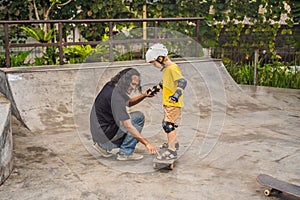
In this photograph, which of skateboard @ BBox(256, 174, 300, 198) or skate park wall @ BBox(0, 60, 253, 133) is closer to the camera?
skateboard @ BBox(256, 174, 300, 198)

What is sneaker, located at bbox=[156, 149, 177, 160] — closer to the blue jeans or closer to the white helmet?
the blue jeans

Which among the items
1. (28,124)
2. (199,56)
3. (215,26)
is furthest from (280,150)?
(215,26)

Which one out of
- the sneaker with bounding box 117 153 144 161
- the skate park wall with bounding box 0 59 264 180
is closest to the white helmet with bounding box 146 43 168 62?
the sneaker with bounding box 117 153 144 161

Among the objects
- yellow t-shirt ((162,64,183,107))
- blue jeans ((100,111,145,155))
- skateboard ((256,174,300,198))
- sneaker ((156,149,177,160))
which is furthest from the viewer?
blue jeans ((100,111,145,155))

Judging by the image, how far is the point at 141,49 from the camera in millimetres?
9688

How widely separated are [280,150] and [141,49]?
5167 mm

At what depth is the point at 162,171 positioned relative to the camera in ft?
14.6

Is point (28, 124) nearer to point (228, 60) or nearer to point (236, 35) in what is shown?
point (228, 60)

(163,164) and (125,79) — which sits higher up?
(125,79)

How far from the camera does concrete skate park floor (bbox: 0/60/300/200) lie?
3900mm

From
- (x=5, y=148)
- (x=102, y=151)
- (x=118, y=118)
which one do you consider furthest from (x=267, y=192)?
(x=5, y=148)

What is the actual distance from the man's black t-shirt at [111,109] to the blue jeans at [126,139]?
7 cm

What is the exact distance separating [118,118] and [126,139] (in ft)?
1.28

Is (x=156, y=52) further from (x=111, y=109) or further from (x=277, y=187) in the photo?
(x=277, y=187)
